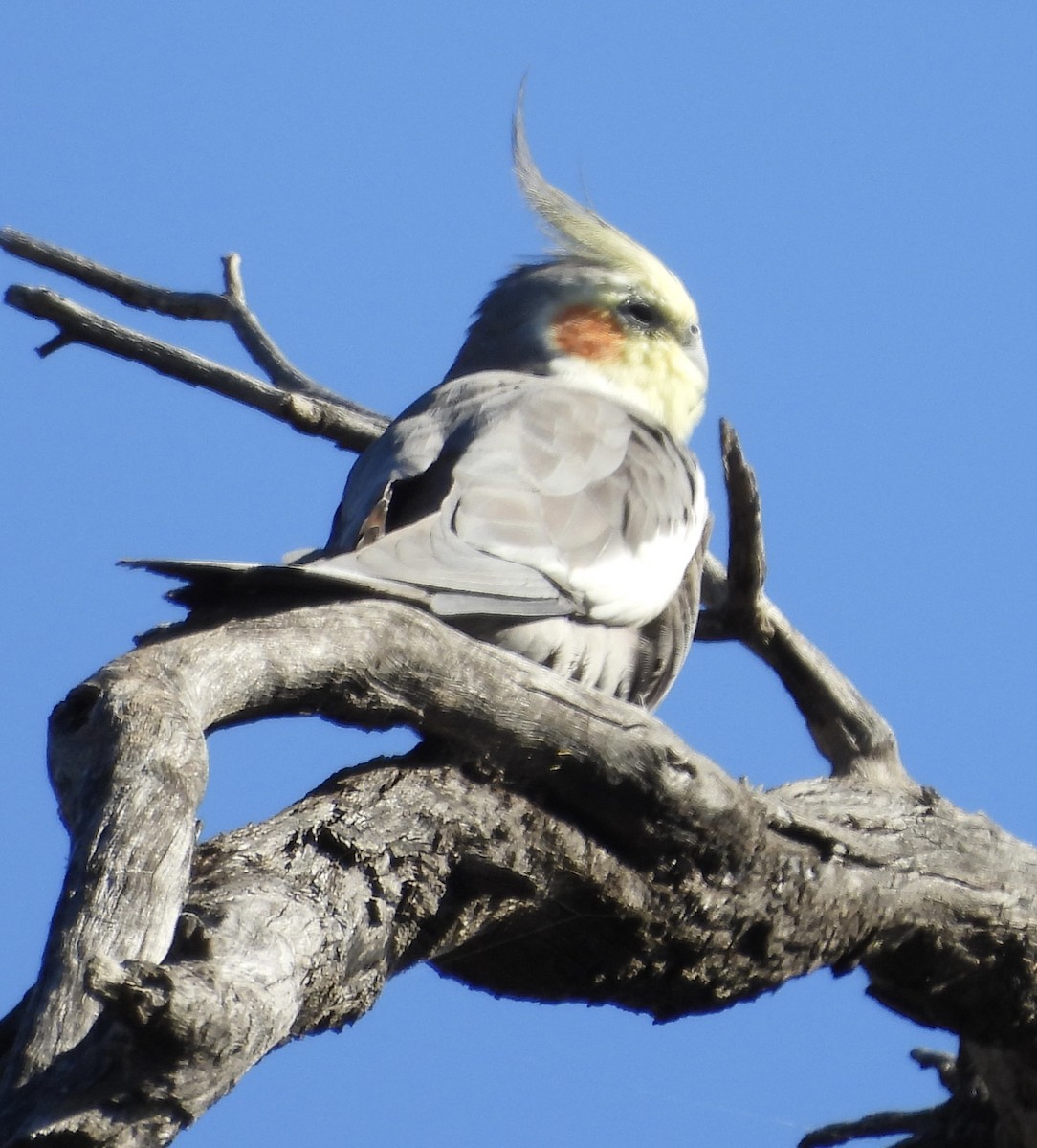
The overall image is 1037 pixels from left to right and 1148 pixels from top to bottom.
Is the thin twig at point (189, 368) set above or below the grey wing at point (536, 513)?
above

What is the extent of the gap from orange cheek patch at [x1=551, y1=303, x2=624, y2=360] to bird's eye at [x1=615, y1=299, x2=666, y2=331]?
6 cm

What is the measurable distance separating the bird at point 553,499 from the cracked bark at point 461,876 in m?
0.24

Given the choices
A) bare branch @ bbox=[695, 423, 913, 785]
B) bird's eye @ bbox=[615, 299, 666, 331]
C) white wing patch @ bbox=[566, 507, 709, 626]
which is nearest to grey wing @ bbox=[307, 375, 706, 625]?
white wing patch @ bbox=[566, 507, 709, 626]

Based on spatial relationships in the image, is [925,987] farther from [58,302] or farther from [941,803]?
[58,302]

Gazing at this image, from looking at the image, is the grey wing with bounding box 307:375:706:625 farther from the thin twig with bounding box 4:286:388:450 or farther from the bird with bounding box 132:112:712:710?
the thin twig with bounding box 4:286:388:450

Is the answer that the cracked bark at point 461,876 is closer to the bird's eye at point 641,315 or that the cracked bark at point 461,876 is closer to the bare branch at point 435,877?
the bare branch at point 435,877

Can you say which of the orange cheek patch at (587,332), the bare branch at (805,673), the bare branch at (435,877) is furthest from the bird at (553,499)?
the bare branch at (435,877)

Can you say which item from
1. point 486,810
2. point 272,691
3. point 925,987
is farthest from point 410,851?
point 925,987

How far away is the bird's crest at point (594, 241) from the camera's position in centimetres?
586

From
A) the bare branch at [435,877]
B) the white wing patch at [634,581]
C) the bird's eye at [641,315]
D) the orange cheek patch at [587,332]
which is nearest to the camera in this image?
the bare branch at [435,877]

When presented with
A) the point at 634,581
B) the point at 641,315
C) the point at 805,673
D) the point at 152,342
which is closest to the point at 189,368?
the point at 152,342

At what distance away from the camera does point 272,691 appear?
2639 mm

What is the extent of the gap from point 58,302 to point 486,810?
2.91 meters

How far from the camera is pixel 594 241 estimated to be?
600cm
